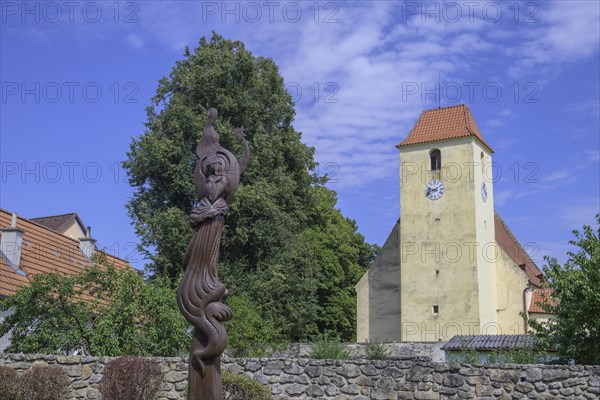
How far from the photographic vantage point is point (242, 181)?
Result: 1192 inches

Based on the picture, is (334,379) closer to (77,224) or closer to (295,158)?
(295,158)

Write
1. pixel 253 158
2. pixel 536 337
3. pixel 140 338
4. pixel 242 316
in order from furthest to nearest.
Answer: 1. pixel 253 158
2. pixel 242 316
3. pixel 536 337
4. pixel 140 338

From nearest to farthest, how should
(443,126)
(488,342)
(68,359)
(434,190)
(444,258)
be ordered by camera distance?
(68,359) < (488,342) < (444,258) < (434,190) < (443,126)

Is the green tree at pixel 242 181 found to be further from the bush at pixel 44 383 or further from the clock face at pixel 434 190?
the bush at pixel 44 383

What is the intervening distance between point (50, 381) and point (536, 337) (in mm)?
12204

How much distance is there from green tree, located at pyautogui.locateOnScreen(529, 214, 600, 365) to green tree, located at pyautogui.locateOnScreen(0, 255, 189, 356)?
953cm

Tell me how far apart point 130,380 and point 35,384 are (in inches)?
70.4

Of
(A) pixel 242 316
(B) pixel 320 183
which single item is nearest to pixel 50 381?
(A) pixel 242 316

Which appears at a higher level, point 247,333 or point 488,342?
point 488,342

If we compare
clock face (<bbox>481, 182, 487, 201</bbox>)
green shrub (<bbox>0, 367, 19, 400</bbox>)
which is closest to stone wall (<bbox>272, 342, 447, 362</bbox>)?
clock face (<bbox>481, 182, 487, 201</bbox>)

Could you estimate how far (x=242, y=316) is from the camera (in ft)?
75.9

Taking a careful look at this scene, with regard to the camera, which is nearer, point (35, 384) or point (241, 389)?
point (241, 389)

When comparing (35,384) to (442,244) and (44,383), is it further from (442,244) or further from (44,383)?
(442,244)

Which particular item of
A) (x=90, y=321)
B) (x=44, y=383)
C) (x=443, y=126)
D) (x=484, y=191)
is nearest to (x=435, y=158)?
(x=443, y=126)
